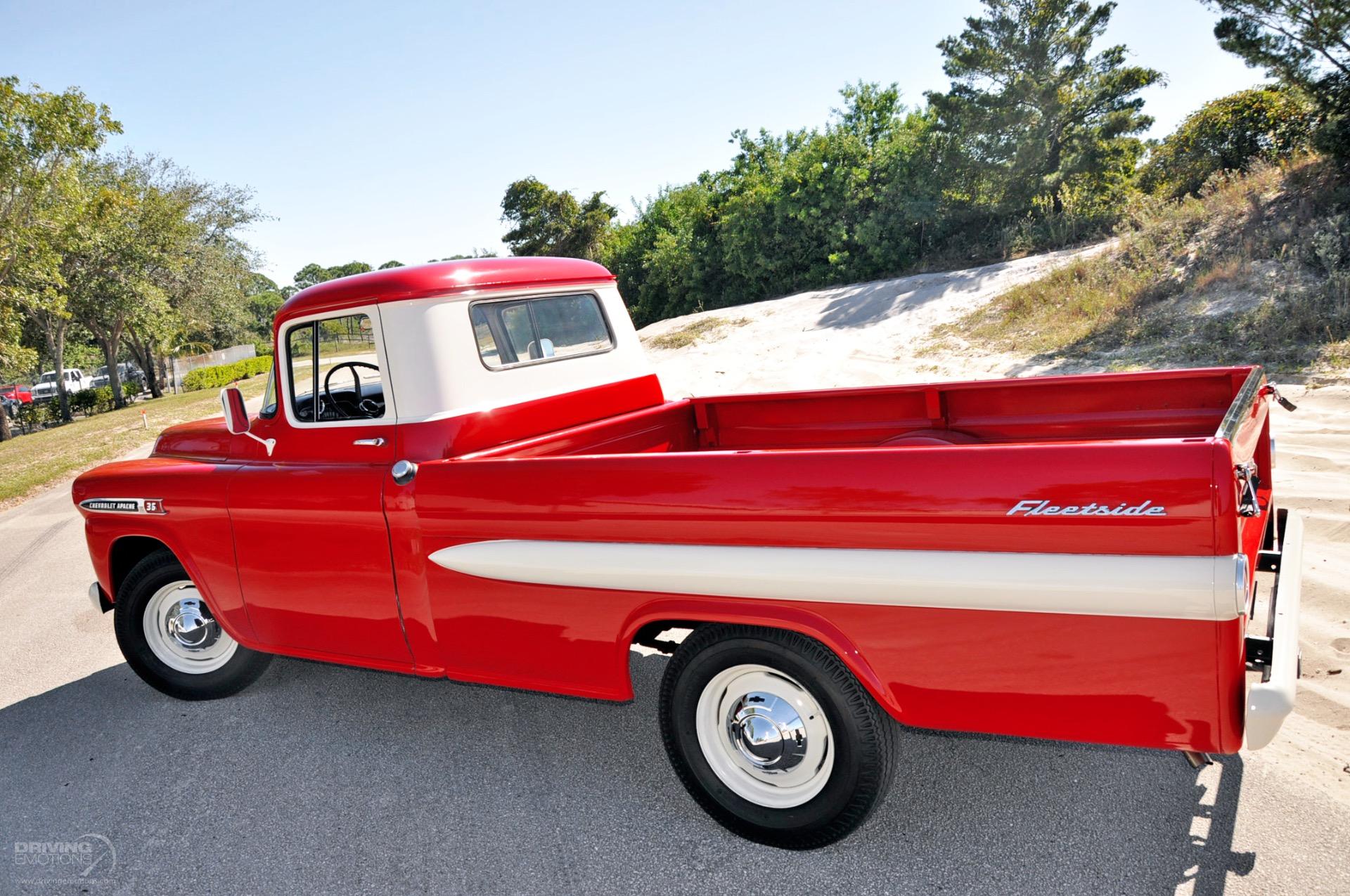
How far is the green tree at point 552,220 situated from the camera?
128 ft

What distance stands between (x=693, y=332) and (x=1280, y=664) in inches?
679

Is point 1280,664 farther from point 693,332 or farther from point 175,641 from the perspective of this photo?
point 693,332

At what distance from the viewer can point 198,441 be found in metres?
4.53

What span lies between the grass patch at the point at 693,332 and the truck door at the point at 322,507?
47.5ft

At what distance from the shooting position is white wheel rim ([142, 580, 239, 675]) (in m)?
4.43

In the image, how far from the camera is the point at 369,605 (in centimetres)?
362

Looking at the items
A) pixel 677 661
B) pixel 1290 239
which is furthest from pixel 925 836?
pixel 1290 239

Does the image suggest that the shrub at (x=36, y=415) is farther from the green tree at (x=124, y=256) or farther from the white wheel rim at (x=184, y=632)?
the white wheel rim at (x=184, y=632)

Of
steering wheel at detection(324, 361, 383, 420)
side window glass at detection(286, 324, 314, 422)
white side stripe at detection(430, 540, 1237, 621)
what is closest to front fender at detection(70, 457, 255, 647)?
side window glass at detection(286, 324, 314, 422)

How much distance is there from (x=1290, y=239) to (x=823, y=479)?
1292 centimetres

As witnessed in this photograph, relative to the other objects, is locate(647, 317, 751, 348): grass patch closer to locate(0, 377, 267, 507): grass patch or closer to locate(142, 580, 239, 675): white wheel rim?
locate(0, 377, 267, 507): grass patch

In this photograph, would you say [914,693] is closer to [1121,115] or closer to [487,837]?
[487,837]

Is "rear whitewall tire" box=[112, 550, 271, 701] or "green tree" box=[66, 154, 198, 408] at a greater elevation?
"green tree" box=[66, 154, 198, 408]

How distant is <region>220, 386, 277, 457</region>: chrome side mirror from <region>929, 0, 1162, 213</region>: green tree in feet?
65.1
